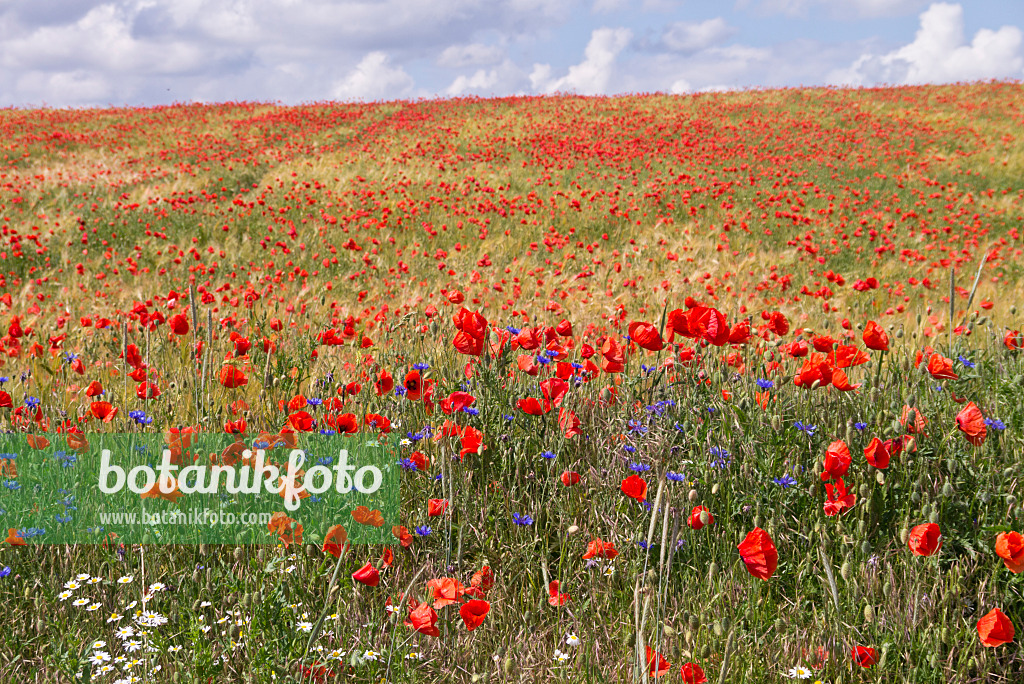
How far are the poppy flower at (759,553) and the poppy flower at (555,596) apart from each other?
542 millimetres

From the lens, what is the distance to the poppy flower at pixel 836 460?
1969 millimetres

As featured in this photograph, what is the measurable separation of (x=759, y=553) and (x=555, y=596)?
2.06 feet

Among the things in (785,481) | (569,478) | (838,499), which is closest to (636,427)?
(569,478)

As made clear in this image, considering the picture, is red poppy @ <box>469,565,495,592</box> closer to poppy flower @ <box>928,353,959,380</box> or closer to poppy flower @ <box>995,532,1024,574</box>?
poppy flower @ <box>995,532,1024,574</box>

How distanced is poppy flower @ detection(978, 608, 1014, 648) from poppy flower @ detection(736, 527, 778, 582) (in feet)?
1.70

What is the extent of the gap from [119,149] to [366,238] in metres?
12.8

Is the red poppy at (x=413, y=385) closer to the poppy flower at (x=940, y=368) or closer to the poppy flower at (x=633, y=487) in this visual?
the poppy flower at (x=633, y=487)

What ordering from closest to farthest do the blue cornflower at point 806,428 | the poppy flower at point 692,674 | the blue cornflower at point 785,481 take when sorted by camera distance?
the poppy flower at point 692,674
the blue cornflower at point 785,481
the blue cornflower at point 806,428

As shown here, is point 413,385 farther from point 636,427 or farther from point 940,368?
point 940,368

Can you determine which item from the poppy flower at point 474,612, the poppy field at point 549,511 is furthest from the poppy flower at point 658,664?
the poppy flower at point 474,612

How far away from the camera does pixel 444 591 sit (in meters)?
1.77

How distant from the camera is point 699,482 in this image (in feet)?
7.39

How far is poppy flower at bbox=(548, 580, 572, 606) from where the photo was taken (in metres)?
1.92

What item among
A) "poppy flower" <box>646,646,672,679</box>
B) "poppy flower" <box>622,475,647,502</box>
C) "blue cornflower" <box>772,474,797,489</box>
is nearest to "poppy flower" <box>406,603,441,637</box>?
"poppy flower" <box>646,646,672,679</box>
